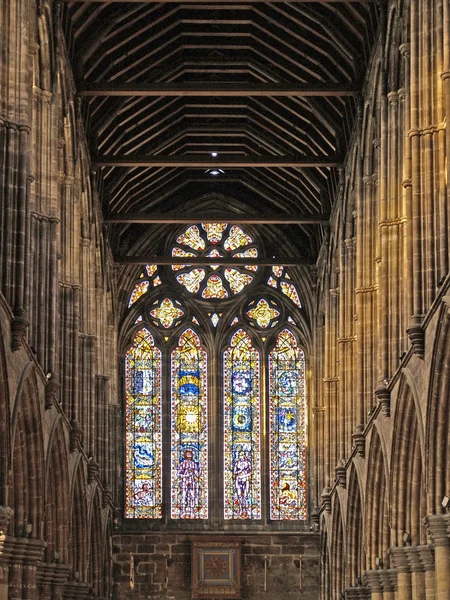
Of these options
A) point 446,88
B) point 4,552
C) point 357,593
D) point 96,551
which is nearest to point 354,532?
point 357,593

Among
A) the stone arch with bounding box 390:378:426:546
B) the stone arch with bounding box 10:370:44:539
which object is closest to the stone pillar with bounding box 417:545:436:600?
the stone arch with bounding box 390:378:426:546

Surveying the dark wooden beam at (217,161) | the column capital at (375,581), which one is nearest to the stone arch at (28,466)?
the column capital at (375,581)

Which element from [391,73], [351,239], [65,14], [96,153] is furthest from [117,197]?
[391,73]

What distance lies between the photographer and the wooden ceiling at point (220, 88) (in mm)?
37438

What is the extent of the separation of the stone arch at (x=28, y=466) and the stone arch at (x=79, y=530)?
784 cm

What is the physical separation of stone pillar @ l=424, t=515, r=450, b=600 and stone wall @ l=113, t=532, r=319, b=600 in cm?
2256

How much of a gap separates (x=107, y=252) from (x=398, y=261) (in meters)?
16.5

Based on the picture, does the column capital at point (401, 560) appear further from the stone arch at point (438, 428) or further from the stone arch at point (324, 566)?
the stone arch at point (324, 566)

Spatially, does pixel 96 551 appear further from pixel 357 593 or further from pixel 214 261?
pixel 214 261

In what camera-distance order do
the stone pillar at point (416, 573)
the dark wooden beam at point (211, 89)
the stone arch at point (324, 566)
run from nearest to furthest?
the stone pillar at point (416, 573) < the dark wooden beam at point (211, 89) < the stone arch at point (324, 566)

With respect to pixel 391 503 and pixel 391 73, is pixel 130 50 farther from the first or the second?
pixel 391 503

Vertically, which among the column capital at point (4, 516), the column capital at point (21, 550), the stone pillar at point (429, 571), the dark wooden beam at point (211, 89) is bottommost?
the stone pillar at point (429, 571)

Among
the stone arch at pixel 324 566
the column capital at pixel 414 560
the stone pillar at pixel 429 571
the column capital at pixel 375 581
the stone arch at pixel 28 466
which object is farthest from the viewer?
the stone arch at pixel 324 566

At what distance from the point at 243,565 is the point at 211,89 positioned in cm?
1736
